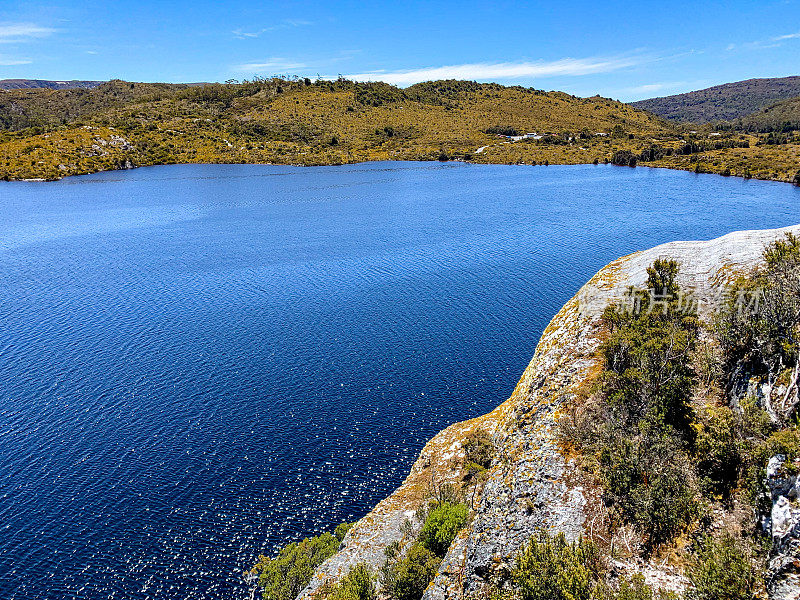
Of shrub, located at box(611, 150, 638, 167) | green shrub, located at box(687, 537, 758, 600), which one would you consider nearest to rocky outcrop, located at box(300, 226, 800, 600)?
green shrub, located at box(687, 537, 758, 600)

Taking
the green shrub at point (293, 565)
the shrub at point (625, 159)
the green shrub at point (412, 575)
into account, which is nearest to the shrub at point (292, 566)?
the green shrub at point (293, 565)

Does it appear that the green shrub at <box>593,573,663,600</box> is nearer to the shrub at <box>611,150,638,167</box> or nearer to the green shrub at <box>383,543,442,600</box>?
the green shrub at <box>383,543,442,600</box>

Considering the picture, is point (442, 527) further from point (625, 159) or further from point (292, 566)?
point (625, 159)

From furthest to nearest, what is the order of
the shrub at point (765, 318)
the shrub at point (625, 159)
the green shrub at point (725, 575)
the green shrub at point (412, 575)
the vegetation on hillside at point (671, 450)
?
the shrub at point (625, 159) → the green shrub at point (412, 575) → the shrub at point (765, 318) → the vegetation on hillside at point (671, 450) → the green shrub at point (725, 575)

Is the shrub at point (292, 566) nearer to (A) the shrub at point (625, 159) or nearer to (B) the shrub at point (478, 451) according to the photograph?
(B) the shrub at point (478, 451)

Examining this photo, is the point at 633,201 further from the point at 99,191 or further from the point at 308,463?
the point at 99,191

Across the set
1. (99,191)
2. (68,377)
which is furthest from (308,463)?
(99,191)

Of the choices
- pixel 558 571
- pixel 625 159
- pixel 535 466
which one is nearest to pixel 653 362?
pixel 535 466
